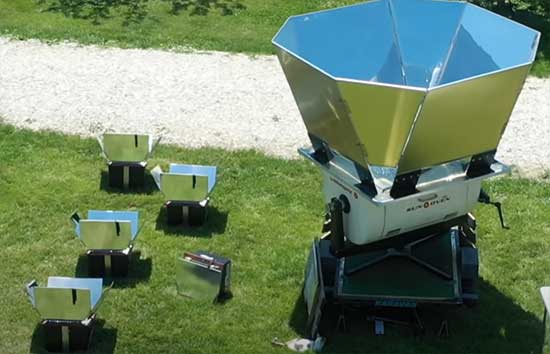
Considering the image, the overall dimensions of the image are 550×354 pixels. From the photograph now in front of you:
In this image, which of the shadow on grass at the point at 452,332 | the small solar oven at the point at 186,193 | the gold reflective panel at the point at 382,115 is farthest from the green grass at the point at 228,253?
the gold reflective panel at the point at 382,115

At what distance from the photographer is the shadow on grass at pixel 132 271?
8203 mm

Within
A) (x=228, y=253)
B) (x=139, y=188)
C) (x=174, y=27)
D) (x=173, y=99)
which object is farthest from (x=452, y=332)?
(x=174, y=27)

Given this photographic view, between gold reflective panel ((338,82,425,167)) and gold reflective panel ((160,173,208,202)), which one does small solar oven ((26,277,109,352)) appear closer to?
gold reflective panel ((160,173,208,202))

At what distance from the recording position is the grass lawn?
1361 centimetres

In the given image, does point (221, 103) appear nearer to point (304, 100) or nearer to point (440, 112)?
point (304, 100)

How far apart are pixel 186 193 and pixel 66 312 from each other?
6.90 ft

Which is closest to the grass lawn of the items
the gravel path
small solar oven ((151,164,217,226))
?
the gravel path

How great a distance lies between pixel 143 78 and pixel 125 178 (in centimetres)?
293

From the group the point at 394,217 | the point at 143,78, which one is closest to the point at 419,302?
the point at 394,217

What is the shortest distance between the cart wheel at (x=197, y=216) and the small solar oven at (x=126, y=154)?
3.05ft

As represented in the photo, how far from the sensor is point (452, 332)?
761 cm

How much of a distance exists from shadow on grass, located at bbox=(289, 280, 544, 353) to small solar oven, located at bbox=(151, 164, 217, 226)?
154cm

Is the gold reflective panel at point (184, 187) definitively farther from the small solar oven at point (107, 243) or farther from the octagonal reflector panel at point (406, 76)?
the octagonal reflector panel at point (406, 76)

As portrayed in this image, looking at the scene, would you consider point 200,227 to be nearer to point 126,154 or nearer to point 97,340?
point 126,154
